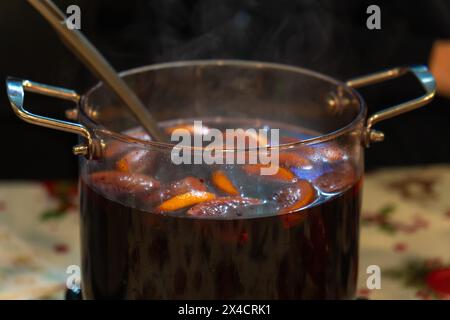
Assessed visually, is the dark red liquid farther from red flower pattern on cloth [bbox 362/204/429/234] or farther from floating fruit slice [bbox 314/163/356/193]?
red flower pattern on cloth [bbox 362/204/429/234]

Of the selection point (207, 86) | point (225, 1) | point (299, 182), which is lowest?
point (299, 182)

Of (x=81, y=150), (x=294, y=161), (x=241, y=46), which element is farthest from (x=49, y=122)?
(x=241, y=46)

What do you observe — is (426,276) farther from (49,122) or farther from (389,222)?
(49,122)

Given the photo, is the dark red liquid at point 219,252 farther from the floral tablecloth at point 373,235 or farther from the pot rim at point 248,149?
the floral tablecloth at point 373,235

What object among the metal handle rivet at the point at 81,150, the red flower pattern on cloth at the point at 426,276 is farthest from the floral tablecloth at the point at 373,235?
the metal handle rivet at the point at 81,150

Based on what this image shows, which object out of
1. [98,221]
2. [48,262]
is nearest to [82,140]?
[98,221]

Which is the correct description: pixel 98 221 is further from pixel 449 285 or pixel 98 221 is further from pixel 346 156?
pixel 449 285
